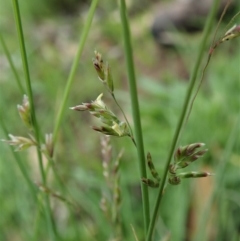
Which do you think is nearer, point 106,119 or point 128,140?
point 106,119

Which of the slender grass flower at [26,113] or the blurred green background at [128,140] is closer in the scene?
the slender grass flower at [26,113]

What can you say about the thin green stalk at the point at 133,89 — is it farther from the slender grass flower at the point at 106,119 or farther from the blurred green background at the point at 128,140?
the blurred green background at the point at 128,140

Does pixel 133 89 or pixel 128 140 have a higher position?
pixel 133 89

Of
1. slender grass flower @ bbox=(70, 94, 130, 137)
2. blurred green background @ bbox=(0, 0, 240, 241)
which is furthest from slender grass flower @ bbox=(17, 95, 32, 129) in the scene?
blurred green background @ bbox=(0, 0, 240, 241)

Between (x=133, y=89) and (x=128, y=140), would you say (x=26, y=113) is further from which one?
(x=128, y=140)

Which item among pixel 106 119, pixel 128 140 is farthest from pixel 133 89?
pixel 128 140

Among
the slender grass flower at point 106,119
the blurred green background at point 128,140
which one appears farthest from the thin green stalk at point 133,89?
the blurred green background at point 128,140

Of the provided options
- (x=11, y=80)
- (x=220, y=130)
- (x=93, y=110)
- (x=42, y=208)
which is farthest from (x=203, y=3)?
(x=93, y=110)

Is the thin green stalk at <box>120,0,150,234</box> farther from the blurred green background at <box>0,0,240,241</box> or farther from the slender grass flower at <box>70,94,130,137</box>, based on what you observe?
the blurred green background at <box>0,0,240,241</box>

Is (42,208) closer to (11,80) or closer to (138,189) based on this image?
(138,189)

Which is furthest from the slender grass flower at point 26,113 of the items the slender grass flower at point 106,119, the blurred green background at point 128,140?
the blurred green background at point 128,140
